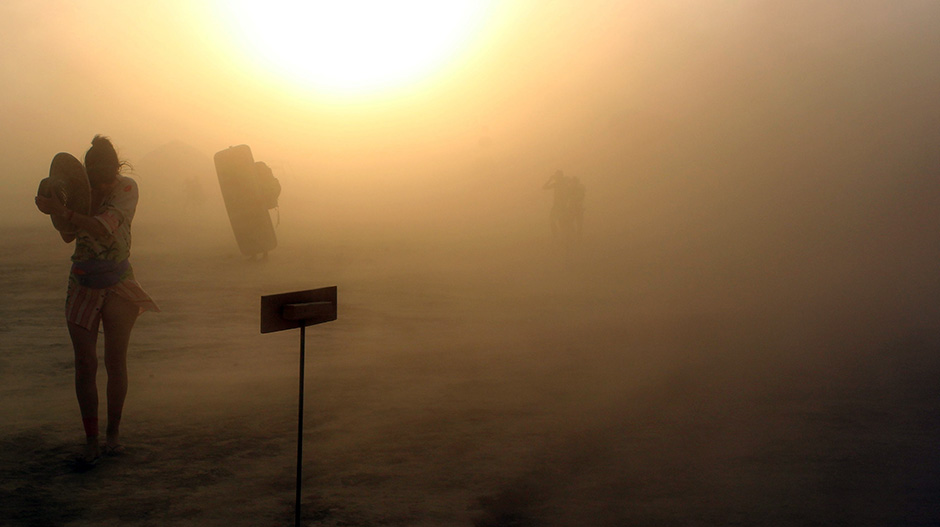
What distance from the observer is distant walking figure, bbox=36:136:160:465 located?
4.39m

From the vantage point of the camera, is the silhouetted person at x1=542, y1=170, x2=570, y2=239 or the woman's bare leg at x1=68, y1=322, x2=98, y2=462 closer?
the woman's bare leg at x1=68, y1=322, x2=98, y2=462

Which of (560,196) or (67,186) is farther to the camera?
(560,196)

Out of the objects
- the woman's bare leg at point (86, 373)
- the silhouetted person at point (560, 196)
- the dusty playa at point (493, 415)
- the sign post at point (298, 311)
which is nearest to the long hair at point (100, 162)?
the woman's bare leg at point (86, 373)

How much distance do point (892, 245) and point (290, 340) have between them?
70.4 ft

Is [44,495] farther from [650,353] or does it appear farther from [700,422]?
[650,353]

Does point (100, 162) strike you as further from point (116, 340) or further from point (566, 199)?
point (566, 199)

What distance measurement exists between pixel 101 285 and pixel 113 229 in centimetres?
35

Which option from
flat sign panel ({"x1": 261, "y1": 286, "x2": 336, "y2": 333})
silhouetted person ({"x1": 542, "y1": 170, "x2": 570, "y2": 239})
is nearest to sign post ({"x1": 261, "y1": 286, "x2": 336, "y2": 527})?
flat sign panel ({"x1": 261, "y1": 286, "x2": 336, "y2": 333})

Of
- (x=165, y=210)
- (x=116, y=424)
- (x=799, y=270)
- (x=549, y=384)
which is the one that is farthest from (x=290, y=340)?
(x=165, y=210)

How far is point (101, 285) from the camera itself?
443cm

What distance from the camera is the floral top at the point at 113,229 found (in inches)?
174

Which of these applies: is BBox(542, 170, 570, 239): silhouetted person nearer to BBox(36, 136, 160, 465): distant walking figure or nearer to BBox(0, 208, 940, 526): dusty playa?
BBox(0, 208, 940, 526): dusty playa

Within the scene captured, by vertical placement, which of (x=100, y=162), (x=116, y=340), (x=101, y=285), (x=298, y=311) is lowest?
(x=116, y=340)

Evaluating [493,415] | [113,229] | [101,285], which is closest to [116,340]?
[101,285]
